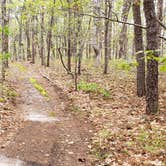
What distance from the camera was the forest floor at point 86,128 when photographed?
27.0 feet

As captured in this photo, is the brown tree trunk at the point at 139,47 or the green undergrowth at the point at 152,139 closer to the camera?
the green undergrowth at the point at 152,139

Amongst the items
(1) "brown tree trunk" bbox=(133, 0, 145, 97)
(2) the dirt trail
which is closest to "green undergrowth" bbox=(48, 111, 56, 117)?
(2) the dirt trail

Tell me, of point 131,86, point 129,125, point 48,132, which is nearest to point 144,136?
point 129,125

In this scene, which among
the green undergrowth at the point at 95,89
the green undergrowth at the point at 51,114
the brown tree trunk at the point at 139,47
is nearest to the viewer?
the green undergrowth at the point at 51,114

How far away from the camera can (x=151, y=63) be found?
11078mm

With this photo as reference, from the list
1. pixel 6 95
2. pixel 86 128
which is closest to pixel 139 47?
pixel 86 128

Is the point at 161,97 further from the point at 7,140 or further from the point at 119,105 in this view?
the point at 7,140

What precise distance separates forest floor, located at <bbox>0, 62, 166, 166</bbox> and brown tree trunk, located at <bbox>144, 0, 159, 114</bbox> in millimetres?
528

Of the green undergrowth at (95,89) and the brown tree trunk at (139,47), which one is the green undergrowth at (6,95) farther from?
the brown tree trunk at (139,47)

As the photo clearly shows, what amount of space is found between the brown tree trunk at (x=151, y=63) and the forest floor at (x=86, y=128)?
1.73 feet

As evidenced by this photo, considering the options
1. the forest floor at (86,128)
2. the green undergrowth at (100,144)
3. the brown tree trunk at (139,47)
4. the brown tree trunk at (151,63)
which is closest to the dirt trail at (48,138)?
the forest floor at (86,128)

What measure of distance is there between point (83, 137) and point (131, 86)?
823cm

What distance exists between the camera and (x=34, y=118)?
485 inches

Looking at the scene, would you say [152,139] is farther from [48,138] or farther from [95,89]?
[95,89]
